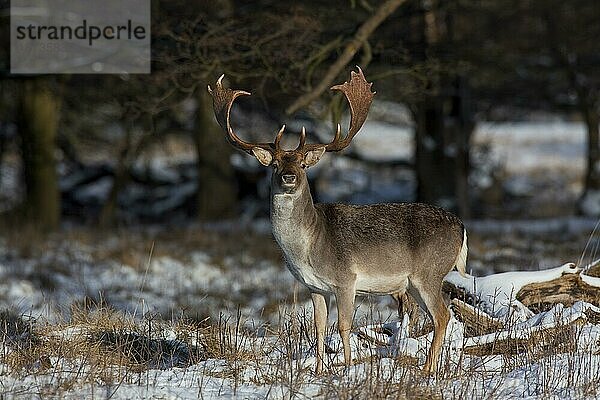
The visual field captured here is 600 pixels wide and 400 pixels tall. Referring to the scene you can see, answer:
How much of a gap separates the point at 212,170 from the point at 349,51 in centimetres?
724

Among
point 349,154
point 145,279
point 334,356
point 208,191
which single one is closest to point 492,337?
point 334,356

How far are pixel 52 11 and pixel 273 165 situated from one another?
9603 millimetres

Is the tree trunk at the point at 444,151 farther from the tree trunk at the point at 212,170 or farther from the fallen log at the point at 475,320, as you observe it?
the fallen log at the point at 475,320

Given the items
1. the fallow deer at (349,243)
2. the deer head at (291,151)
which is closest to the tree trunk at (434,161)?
the deer head at (291,151)

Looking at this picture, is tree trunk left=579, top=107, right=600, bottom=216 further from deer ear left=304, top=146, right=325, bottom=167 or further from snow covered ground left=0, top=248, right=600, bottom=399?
deer ear left=304, top=146, right=325, bottom=167

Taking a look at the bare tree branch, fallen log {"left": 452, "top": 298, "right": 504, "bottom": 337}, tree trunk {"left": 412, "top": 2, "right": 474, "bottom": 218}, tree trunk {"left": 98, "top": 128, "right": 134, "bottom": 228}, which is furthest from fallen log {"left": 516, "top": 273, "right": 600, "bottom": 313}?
tree trunk {"left": 98, "top": 128, "right": 134, "bottom": 228}

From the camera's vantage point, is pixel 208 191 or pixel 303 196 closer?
pixel 303 196

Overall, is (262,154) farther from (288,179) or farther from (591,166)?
(591,166)

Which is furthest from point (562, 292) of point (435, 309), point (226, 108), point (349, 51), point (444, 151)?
point (444, 151)

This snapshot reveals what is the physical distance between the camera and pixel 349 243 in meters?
6.47

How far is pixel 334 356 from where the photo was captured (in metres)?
6.61

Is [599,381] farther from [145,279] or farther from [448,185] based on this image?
[448,185]

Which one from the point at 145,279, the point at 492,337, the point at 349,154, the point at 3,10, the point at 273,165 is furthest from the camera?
the point at 349,154

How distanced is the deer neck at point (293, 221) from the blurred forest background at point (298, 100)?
5087mm
